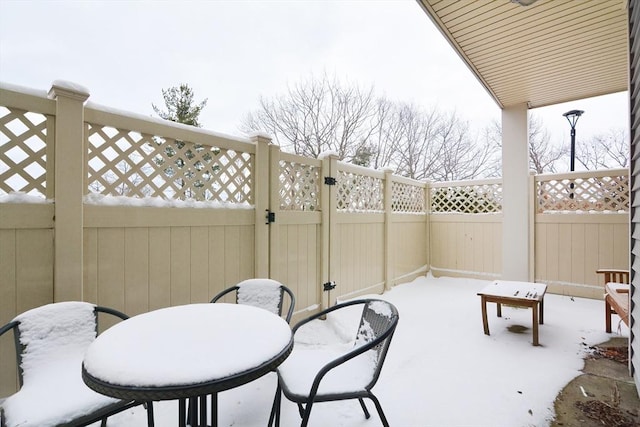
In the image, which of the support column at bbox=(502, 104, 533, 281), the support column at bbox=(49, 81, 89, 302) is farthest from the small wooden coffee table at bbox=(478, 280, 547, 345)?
the support column at bbox=(49, 81, 89, 302)

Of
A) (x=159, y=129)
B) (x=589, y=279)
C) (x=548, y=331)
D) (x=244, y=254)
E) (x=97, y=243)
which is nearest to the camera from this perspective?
(x=97, y=243)

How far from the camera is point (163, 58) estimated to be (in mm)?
10227

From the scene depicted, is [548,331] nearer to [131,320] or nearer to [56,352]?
[131,320]

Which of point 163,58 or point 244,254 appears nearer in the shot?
point 244,254

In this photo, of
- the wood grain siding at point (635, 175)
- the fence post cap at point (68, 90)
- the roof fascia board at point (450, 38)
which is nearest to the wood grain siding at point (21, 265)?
the fence post cap at point (68, 90)

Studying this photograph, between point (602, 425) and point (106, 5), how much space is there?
40.3ft

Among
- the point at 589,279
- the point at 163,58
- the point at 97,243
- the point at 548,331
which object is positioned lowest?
the point at 548,331

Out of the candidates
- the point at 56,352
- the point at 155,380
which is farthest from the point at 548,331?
the point at 56,352

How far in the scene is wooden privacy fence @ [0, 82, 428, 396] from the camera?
5.34ft

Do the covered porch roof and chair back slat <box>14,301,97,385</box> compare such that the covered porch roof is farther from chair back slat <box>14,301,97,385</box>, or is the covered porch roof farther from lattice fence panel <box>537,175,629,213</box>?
chair back slat <box>14,301,97,385</box>

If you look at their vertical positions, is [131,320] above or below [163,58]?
below

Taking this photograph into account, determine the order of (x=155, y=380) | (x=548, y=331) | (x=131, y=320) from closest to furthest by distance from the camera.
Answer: (x=155, y=380)
(x=131, y=320)
(x=548, y=331)

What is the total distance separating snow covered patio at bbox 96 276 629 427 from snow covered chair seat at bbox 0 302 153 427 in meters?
0.50

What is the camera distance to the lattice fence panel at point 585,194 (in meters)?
3.94
